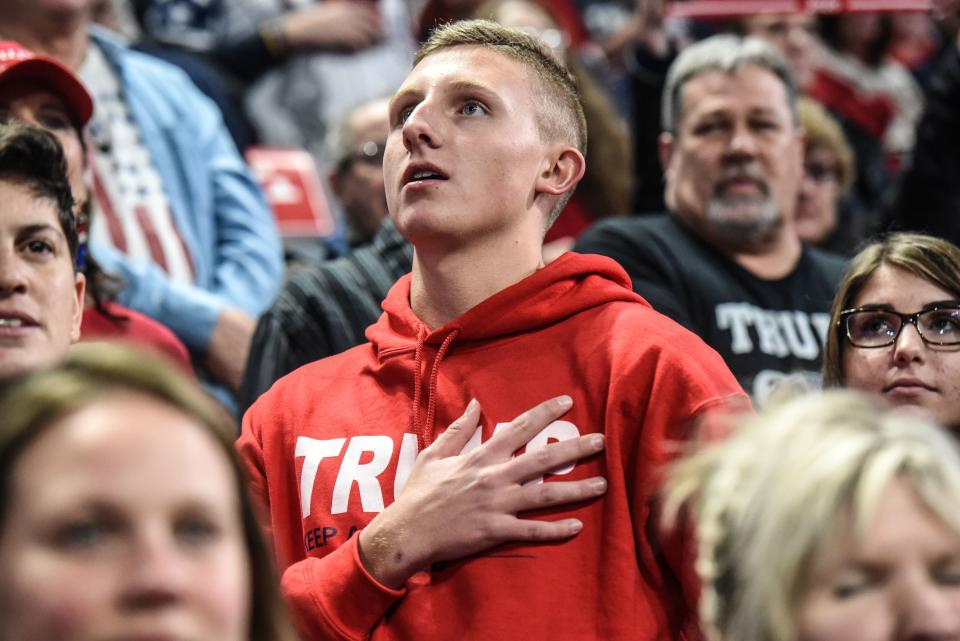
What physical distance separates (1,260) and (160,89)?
5.95 ft

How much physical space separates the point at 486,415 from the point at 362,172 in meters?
2.29

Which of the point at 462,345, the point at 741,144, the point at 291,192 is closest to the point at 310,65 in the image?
the point at 291,192

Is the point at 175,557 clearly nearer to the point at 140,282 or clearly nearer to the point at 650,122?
the point at 140,282

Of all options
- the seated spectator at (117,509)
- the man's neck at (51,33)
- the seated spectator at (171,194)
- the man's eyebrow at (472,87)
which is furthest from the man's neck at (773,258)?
the seated spectator at (117,509)

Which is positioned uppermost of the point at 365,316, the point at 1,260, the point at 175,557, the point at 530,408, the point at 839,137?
the point at 175,557

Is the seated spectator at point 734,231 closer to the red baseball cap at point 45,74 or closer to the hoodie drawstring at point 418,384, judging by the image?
the hoodie drawstring at point 418,384

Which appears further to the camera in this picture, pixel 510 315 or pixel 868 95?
pixel 868 95

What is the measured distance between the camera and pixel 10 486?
1504 millimetres

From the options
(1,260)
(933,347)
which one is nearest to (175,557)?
(1,260)

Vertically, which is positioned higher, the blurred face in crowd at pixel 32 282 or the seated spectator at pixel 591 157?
the blurred face in crowd at pixel 32 282

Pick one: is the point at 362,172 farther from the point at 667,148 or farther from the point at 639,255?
the point at 639,255

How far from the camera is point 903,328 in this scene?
304cm

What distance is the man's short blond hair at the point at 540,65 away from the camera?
9.65ft

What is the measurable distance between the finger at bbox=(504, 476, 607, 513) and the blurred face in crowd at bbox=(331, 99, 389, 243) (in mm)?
2365
